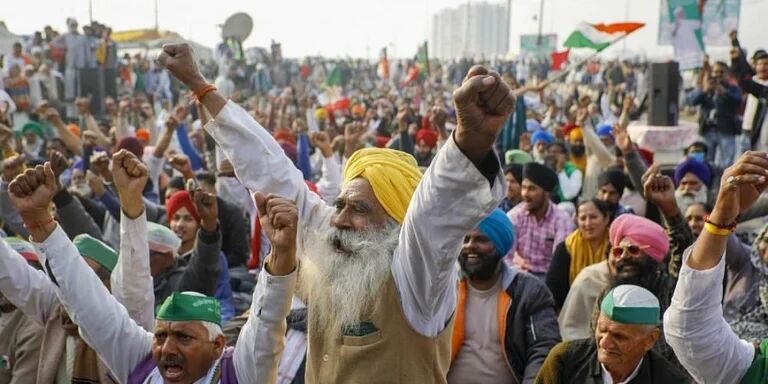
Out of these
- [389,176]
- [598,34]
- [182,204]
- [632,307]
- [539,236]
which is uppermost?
[598,34]

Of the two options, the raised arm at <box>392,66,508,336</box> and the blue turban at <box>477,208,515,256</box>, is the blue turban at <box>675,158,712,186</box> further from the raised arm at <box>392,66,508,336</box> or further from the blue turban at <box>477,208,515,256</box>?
the raised arm at <box>392,66,508,336</box>

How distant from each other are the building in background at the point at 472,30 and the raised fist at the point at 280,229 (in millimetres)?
66014

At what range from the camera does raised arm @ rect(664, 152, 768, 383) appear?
250cm

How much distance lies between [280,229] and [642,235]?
242 cm

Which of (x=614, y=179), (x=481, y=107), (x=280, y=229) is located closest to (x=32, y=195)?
(x=280, y=229)

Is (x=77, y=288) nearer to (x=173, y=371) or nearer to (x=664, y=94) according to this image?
(x=173, y=371)

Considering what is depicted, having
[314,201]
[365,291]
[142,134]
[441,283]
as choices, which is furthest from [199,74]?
[142,134]

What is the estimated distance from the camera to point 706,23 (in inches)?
674

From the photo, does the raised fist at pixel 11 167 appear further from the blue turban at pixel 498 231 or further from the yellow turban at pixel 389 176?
the yellow turban at pixel 389 176

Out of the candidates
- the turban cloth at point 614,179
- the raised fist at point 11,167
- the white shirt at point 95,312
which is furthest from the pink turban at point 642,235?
the raised fist at point 11,167

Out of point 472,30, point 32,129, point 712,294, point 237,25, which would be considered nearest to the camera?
point 712,294

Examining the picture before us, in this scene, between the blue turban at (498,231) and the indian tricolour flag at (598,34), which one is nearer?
the blue turban at (498,231)

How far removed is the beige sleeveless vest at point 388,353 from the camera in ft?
8.71

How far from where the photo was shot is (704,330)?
8.79 ft
